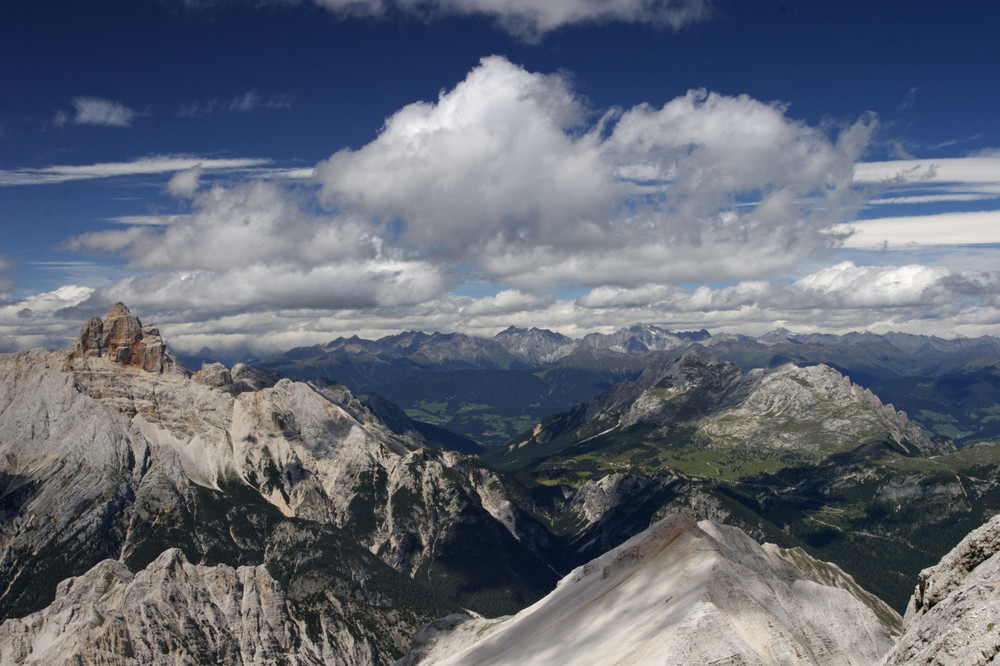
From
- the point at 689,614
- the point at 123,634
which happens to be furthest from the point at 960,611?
the point at 123,634

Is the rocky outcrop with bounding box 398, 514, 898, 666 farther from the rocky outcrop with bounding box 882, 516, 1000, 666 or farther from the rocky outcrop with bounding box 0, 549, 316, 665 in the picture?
the rocky outcrop with bounding box 0, 549, 316, 665

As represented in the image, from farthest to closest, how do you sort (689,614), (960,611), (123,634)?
(123,634), (689,614), (960,611)

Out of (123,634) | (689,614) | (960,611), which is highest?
(960,611)

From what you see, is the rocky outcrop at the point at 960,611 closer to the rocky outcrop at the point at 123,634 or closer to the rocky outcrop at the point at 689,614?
the rocky outcrop at the point at 689,614

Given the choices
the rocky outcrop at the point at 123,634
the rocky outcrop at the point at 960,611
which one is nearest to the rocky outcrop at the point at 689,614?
the rocky outcrop at the point at 960,611

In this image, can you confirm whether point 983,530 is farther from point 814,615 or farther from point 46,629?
point 46,629

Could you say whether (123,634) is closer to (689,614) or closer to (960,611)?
(689,614)

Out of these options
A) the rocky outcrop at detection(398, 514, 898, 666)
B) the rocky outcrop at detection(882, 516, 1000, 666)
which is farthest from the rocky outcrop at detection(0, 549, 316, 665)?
the rocky outcrop at detection(882, 516, 1000, 666)
